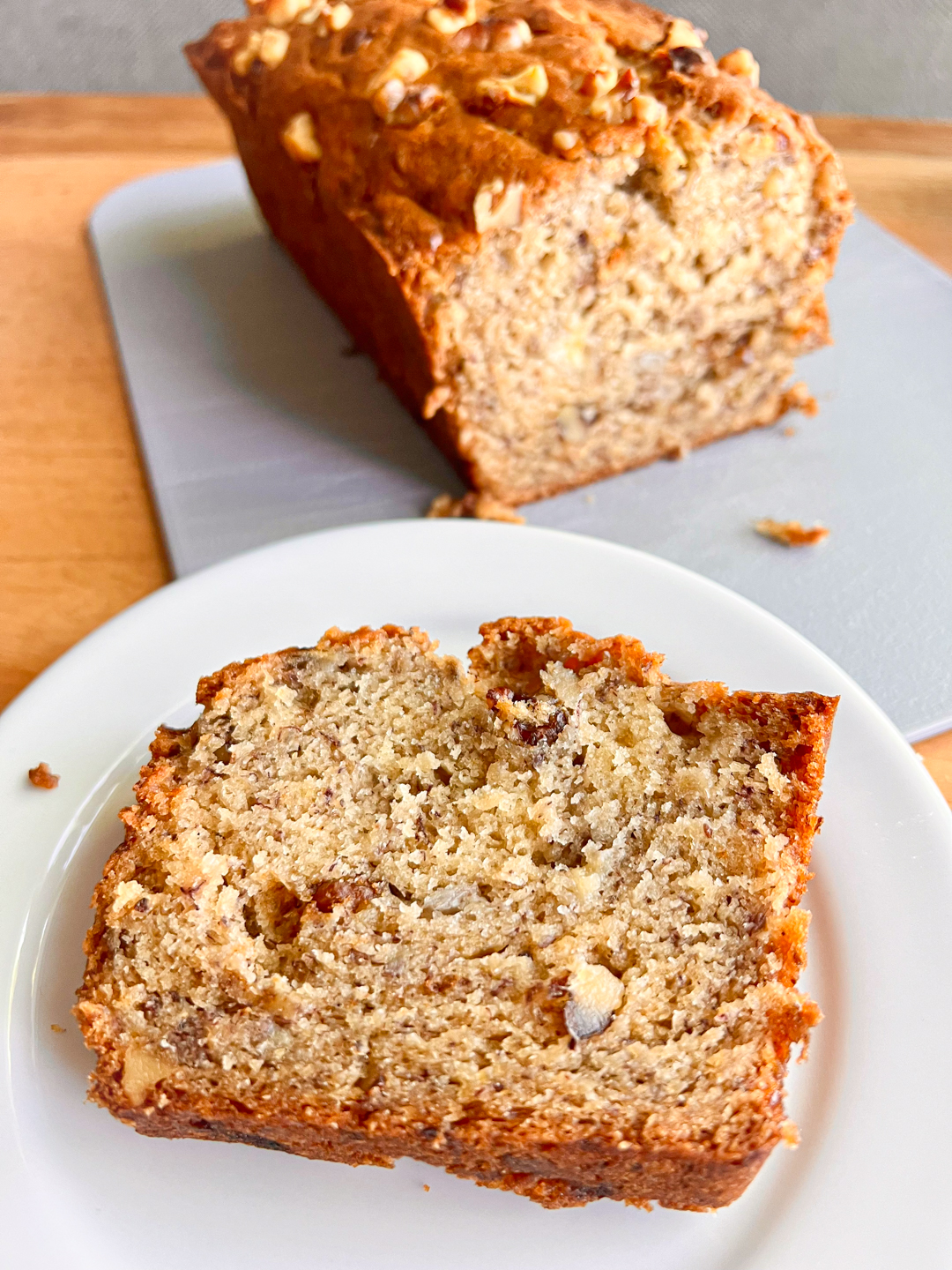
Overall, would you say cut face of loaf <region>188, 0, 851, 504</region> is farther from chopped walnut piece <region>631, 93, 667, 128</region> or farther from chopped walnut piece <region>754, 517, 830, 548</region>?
chopped walnut piece <region>754, 517, 830, 548</region>

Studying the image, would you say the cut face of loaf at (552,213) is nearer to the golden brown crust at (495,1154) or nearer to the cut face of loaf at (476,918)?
the cut face of loaf at (476,918)

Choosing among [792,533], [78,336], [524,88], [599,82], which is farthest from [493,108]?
[78,336]

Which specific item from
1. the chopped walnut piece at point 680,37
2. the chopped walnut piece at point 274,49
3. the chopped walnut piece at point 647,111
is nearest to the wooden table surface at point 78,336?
the chopped walnut piece at point 274,49

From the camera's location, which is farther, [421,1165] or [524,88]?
[524,88]

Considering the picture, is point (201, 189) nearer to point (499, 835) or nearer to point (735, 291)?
point (735, 291)

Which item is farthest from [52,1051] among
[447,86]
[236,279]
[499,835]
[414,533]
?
[236,279]

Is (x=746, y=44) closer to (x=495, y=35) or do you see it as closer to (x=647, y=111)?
(x=495, y=35)

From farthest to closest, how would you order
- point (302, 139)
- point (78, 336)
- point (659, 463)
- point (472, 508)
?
point (78, 336) < point (659, 463) < point (472, 508) < point (302, 139)
